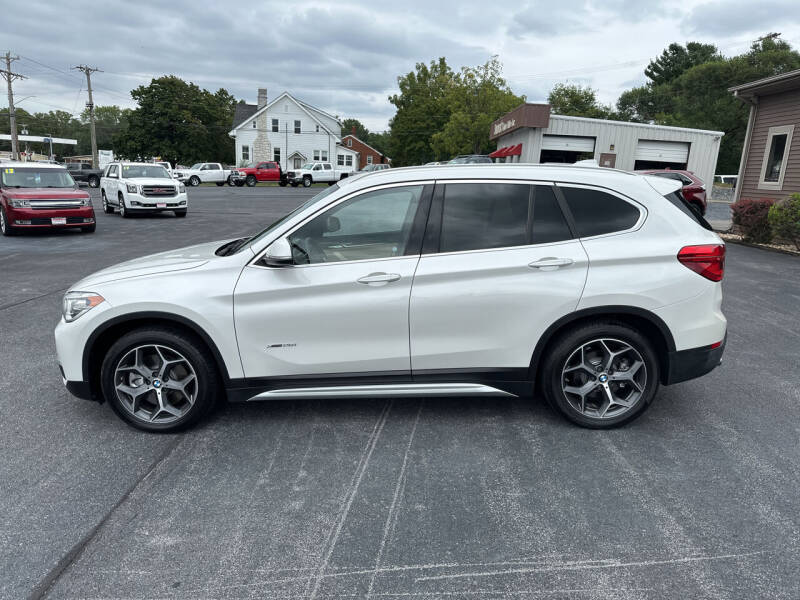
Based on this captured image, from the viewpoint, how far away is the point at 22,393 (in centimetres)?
462

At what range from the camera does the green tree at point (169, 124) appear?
219 ft

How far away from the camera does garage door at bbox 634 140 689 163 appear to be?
34.1m

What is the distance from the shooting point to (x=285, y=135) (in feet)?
202

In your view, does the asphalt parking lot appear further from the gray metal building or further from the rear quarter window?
the gray metal building

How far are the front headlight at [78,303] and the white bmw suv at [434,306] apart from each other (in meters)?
0.01

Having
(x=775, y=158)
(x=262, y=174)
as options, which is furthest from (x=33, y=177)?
(x=262, y=174)

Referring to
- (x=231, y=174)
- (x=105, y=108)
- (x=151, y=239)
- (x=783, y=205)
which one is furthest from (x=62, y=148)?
(x=783, y=205)

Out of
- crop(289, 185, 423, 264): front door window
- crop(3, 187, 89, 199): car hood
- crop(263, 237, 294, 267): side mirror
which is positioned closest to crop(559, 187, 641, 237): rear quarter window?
crop(289, 185, 423, 264): front door window

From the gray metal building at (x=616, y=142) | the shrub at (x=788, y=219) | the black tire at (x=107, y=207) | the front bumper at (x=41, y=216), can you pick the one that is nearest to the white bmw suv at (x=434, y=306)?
the shrub at (x=788, y=219)

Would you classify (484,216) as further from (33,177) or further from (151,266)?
(33,177)

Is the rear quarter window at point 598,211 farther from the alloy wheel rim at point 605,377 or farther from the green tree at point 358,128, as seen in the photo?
the green tree at point 358,128

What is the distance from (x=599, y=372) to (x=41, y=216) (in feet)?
47.2

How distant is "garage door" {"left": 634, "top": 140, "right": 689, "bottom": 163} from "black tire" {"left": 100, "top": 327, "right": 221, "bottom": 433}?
115 feet

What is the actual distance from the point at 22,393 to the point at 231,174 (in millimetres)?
44123
